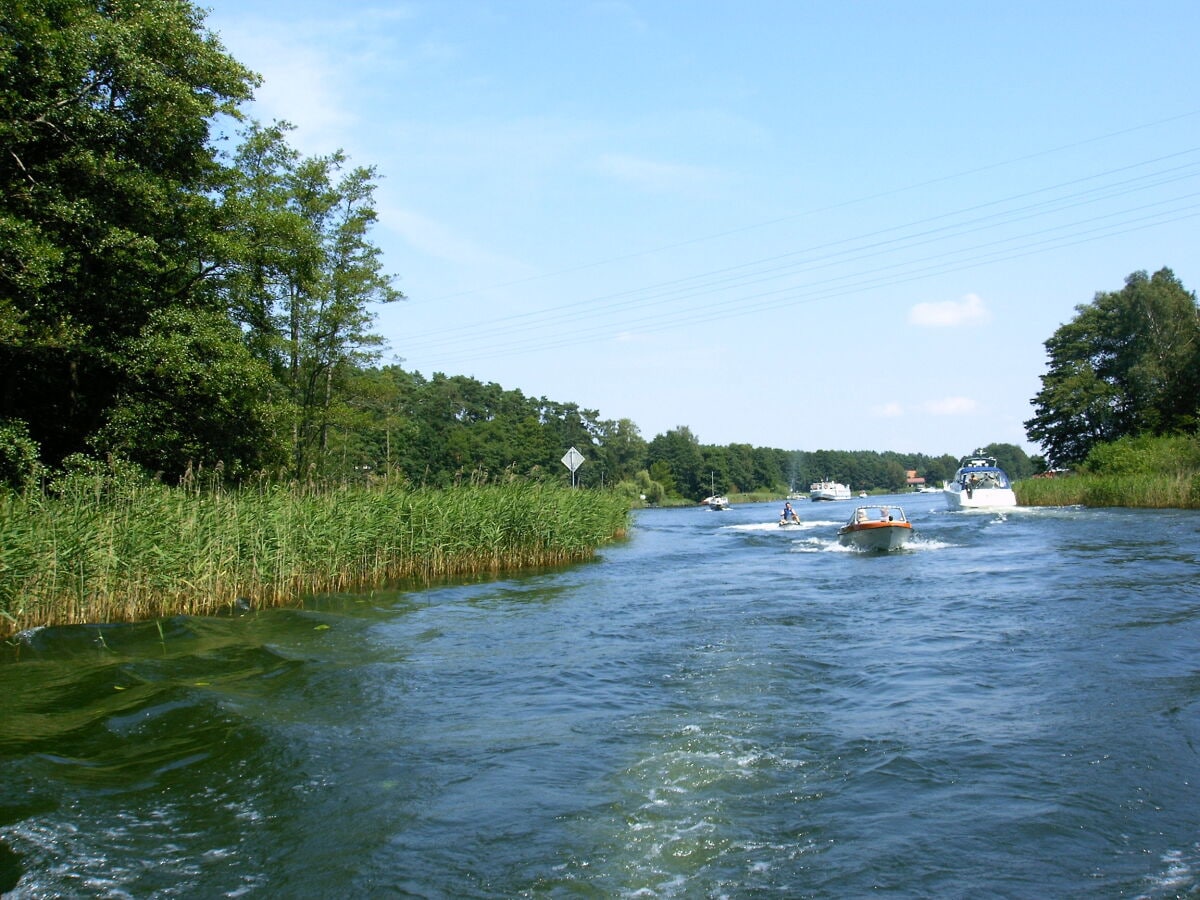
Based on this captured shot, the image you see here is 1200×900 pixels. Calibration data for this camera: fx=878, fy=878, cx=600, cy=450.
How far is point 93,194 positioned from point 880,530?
23731 mm

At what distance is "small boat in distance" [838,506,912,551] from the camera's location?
2872cm

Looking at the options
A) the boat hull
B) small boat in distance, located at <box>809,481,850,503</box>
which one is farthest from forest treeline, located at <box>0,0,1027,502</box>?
small boat in distance, located at <box>809,481,850,503</box>

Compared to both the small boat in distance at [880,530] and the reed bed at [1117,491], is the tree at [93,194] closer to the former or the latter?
the small boat in distance at [880,530]

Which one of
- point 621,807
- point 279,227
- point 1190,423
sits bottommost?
point 621,807

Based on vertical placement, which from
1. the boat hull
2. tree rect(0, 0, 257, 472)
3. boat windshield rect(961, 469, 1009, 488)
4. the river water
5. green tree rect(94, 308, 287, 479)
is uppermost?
tree rect(0, 0, 257, 472)

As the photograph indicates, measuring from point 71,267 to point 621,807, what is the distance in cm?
1648

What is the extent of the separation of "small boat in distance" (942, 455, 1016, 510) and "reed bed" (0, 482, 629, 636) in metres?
34.4

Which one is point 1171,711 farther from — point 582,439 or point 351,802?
point 582,439

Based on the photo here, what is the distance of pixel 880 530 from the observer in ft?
94.0

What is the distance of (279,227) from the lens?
23797 mm

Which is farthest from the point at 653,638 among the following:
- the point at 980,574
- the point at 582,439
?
the point at 582,439

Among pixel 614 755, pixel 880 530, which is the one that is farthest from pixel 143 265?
pixel 880 530

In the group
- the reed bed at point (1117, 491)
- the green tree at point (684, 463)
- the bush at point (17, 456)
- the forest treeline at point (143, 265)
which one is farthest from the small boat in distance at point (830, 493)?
the bush at point (17, 456)

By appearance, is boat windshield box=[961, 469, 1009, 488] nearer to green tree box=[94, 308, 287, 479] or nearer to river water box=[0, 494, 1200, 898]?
river water box=[0, 494, 1200, 898]
